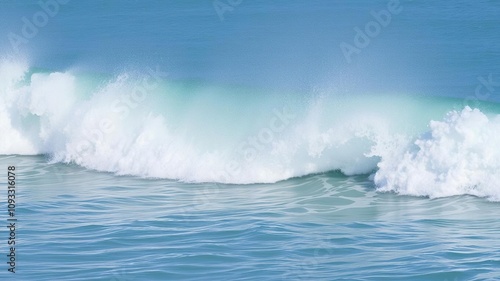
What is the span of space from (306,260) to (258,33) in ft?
81.7

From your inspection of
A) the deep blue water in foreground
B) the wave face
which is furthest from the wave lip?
the deep blue water in foreground

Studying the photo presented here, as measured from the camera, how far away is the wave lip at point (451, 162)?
16.8 meters

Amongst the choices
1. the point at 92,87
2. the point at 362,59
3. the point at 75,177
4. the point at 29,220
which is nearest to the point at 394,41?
the point at 362,59

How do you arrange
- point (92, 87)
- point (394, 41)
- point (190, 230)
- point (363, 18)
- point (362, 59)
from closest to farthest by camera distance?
point (190, 230), point (92, 87), point (362, 59), point (394, 41), point (363, 18)

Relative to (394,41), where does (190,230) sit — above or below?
below

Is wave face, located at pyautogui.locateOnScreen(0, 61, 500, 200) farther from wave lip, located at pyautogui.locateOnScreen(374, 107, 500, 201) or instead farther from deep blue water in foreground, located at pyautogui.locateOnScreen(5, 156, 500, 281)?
deep blue water in foreground, located at pyautogui.locateOnScreen(5, 156, 500, 281)

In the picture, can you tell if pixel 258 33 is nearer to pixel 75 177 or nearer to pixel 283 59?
pixel 283 59

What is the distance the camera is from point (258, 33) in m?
37.2

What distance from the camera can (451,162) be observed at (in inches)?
673

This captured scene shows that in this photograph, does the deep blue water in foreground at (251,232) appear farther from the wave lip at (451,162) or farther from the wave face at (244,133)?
the wave face at (244,133)

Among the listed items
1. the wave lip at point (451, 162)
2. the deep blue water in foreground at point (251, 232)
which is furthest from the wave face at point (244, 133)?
the deep blue water in foreground at point (251, 232)

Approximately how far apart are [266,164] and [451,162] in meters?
3.51

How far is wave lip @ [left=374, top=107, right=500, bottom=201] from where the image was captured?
1677 centimetres

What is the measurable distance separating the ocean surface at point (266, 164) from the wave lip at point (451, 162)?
3cm
